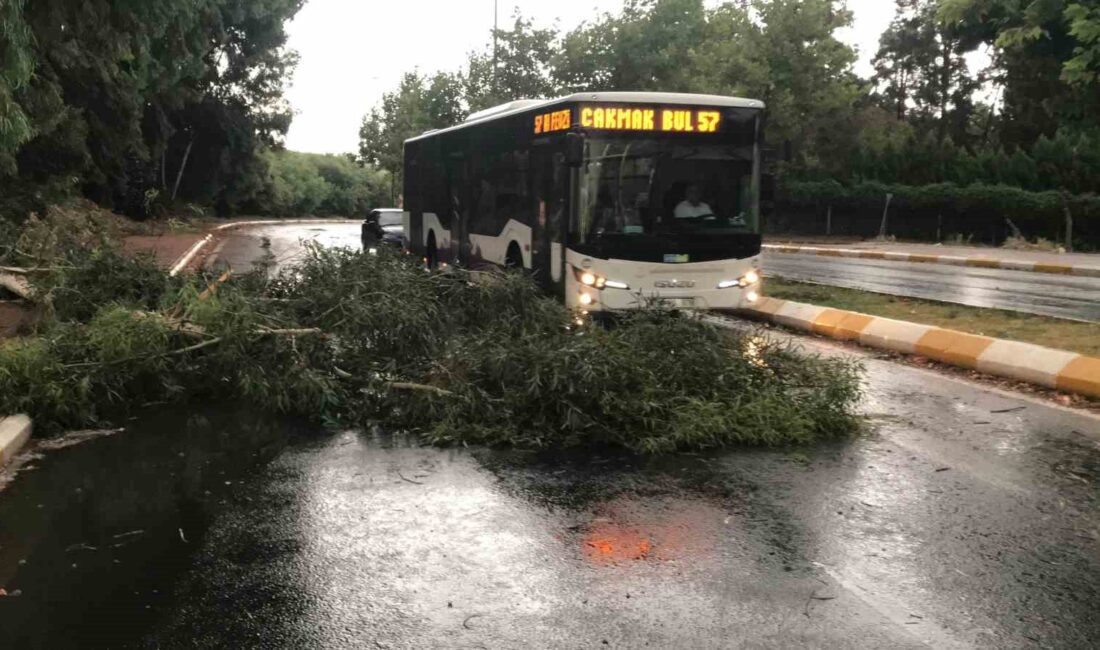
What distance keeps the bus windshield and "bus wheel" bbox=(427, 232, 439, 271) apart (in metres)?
7.36

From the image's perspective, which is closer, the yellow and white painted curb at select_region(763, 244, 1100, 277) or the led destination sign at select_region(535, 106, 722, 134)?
the led destination sign at select_region(535, 106, 722, 134)

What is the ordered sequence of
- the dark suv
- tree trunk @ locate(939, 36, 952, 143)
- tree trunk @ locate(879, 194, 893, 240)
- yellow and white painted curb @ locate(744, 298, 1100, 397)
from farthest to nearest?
tree trunk @ locate(939, 36, 952, 143) → tree trunk @ locate(879, 194, 893, 240) → the dark suv → yellow and white painted curb @ locate(744, 298, 1100, 397)

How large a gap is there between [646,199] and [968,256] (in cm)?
1828

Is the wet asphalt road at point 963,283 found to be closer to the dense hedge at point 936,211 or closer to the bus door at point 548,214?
the bus door at point 548,214

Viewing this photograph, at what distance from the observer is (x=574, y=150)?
37.3 feet

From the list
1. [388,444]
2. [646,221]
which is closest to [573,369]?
[388,444]

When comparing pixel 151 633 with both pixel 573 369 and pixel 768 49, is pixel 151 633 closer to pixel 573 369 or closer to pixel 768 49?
pixel 573 369

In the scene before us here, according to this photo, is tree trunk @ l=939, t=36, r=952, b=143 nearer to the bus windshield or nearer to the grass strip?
the grass strip

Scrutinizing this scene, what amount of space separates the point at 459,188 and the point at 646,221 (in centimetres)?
583

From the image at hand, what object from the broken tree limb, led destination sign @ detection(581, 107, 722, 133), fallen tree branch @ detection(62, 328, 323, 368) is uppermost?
led destination sign @ detection(581, 107, 722, 133)

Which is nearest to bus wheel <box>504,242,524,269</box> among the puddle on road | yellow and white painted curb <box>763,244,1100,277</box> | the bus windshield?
the bus windshield

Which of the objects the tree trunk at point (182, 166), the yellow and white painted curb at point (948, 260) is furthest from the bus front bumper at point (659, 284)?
the tree trunk at point (182, 166)

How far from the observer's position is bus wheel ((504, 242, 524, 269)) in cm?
1359

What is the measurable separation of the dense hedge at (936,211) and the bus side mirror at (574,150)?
2342 centimetres
